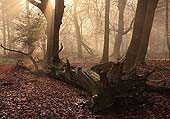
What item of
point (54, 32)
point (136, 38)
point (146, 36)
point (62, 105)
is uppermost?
point (54, 32)

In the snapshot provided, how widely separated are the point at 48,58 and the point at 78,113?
902cm

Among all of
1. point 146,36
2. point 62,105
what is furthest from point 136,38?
point 62,105

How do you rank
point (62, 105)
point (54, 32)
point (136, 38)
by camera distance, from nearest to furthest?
point (62, 105)
point (136, 38)
point (54, 32)

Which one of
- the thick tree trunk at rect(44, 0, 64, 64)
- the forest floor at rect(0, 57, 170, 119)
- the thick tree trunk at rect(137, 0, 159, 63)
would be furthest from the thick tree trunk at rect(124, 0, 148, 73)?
the thick tree trunk at rect(44, 0, 64, 64)

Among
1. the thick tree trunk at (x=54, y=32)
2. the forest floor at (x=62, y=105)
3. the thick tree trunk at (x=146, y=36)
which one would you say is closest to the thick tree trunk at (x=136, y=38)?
the thick tree trunk at (x=146, y=36)

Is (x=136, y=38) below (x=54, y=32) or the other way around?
below

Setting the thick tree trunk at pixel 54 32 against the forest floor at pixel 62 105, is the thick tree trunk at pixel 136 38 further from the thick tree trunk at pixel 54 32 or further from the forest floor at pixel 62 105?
the thick tree trunk at pixel 54 32

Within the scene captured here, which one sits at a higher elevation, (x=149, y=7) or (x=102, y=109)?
(x=149, y=7)

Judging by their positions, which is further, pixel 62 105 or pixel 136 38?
Result: pixel 136 38

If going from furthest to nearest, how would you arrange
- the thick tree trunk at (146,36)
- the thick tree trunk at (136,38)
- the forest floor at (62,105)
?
the thick tree trunk at (146,36) < the thick tree trunk at (136,38) < the forest floor at (62,105)

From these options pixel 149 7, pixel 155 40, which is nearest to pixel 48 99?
pixel 149 7

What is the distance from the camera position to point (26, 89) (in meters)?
11.1

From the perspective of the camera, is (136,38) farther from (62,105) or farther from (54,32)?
(62,105)

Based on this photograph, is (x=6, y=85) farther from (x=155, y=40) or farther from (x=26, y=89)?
(x=155, y=40)
